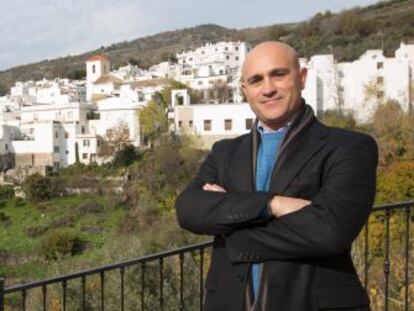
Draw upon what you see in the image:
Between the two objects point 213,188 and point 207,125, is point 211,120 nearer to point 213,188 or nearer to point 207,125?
point 207,125

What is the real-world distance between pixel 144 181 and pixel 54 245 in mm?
8357

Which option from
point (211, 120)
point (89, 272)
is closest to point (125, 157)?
point (211, 120)

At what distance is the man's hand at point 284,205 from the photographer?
1938mm

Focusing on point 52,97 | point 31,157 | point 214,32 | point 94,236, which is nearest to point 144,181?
point 94,236

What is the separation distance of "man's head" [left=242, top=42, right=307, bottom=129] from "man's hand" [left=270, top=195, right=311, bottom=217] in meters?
0.33

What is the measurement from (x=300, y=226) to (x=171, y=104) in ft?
138

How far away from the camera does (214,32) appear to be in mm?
118875

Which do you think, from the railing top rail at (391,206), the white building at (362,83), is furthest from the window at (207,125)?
the railing top rail at (391,206)

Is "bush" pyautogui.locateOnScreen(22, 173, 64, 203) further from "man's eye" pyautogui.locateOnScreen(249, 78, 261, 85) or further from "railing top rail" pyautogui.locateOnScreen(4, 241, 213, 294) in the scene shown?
"man's eye" pyautogui.locateOnScreen(249, 78, 261, 85)

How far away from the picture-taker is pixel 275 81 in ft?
6.95

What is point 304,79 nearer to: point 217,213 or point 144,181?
point 217,213

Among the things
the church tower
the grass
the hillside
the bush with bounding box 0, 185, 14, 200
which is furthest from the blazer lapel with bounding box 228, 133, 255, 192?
the church tower

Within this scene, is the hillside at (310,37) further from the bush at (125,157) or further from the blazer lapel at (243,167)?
the blazer lapel at (243,167)

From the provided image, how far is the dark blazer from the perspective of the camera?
6.23ft
